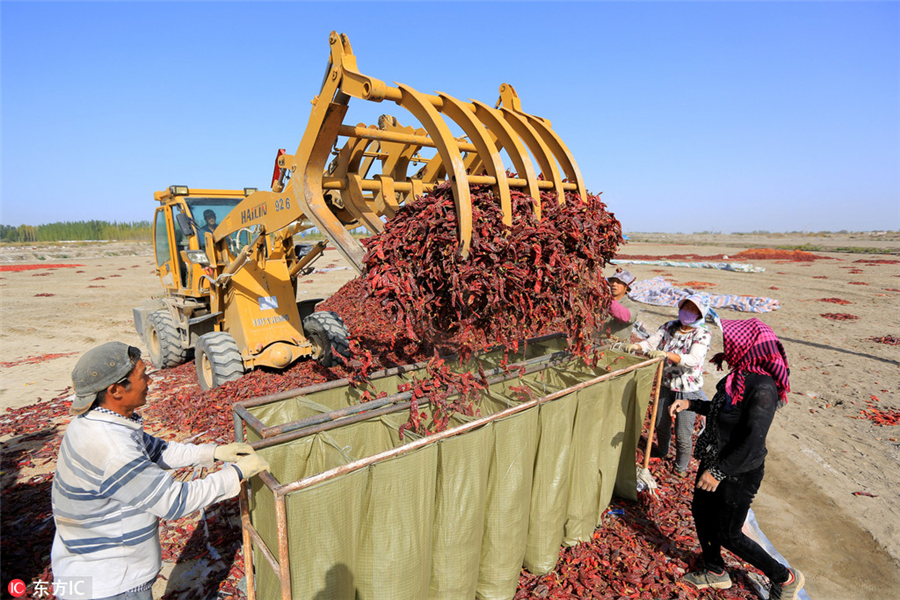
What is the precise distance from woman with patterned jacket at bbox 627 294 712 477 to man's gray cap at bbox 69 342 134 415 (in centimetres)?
488

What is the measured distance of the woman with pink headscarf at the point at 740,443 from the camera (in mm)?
3170

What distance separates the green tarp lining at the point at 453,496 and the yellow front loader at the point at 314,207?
1.55 meters

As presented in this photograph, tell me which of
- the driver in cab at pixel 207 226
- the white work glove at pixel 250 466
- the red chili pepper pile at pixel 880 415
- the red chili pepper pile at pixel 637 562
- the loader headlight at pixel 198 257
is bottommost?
the red chili pepper pile at pixel 637 562

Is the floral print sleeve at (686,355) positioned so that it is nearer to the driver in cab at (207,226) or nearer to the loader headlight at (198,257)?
the loader headlight at (198,257)

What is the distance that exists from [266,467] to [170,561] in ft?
8.13

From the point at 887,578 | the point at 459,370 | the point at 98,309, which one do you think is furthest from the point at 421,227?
the point at 98,309

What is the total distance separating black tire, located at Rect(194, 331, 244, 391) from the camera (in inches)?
265

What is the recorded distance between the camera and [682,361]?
4.86 metres

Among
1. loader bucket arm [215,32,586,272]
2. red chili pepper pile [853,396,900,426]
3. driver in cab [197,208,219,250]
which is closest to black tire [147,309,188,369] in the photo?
driver in cab [197,208,219,250]

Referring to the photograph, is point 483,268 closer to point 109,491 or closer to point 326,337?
point 109,491

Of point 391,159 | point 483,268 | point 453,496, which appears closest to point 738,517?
point 453,496

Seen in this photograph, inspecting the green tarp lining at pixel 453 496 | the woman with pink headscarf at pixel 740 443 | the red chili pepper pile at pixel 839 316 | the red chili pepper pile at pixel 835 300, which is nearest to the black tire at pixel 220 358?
the green tarp lining at pixel 453 496

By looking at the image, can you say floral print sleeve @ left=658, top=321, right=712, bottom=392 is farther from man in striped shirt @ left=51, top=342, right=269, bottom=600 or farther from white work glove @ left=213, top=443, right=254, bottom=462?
man in striped shirt @ left=51, top=342, right=269, bottom=600

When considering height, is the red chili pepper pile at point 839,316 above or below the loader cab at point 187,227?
below
